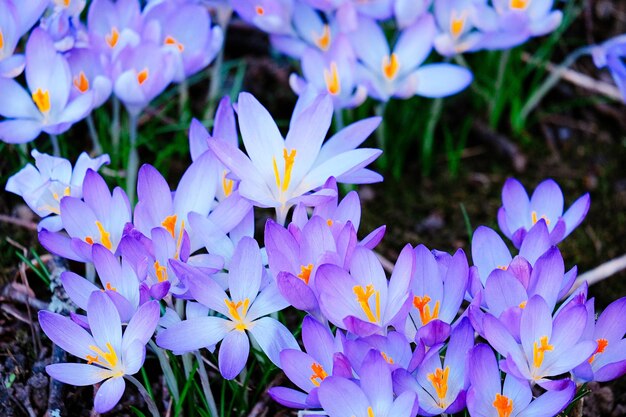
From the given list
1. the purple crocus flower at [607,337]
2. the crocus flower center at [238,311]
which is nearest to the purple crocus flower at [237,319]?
the crocus flower center at [238,311]

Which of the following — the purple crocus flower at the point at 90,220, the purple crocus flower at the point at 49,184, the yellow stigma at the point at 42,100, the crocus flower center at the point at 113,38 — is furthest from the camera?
the crocus flower center at the point at 113,38

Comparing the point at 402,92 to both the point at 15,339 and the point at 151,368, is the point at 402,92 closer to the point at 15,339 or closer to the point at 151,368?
the point at 151,368

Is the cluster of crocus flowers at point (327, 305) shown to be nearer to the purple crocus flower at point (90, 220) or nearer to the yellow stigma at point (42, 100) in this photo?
the purple crocus flower at point (90, 220)

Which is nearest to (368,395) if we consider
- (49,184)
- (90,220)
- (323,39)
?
(90,220)

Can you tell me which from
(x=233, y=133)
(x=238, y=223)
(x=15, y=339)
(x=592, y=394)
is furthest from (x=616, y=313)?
(x=15, y=339)

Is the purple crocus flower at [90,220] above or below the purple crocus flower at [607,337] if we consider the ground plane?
above

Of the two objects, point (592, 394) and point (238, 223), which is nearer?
point (238, 223)
